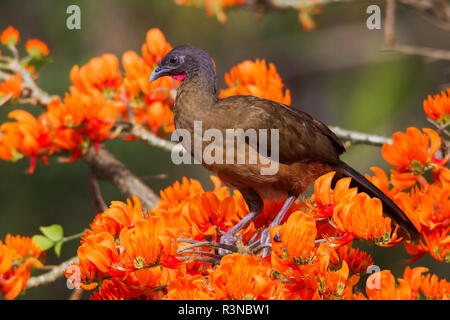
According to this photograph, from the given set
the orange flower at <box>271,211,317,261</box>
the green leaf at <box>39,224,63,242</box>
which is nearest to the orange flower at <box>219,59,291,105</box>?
the green leaf at <box>39,224,63,242</box>

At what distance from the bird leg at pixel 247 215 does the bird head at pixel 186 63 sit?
379 mm

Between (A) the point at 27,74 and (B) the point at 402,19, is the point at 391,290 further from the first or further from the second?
(B) the point at 402,19

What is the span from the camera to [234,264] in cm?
122

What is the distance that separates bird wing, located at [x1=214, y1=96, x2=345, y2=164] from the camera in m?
1.74

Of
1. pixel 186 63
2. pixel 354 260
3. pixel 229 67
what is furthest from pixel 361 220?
pixel 229 67

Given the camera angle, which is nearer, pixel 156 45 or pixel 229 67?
pixel 156 45

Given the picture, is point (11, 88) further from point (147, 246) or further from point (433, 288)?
point (433, 288)

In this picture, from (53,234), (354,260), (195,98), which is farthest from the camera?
(53,234)

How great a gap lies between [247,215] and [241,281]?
1.76ft

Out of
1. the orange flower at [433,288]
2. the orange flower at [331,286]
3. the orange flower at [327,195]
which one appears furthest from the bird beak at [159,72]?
the orange flower at [433,288]

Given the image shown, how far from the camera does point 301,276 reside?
4.25ft

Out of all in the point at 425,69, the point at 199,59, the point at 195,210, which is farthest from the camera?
the point at 425,69

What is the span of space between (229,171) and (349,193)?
419 millimetres
